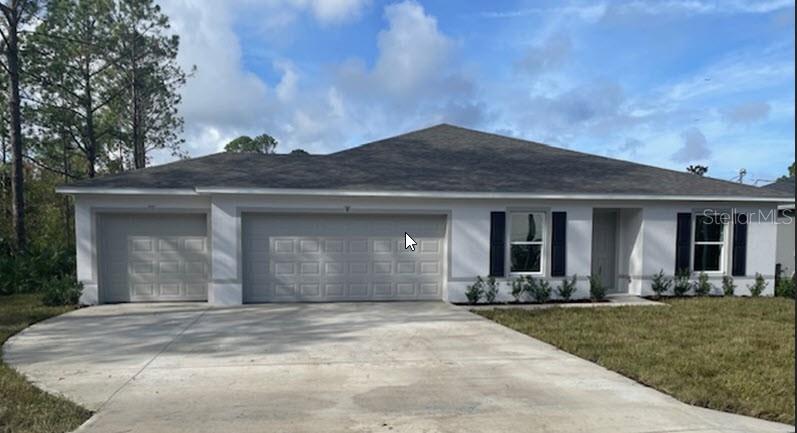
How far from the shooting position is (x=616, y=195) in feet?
38.4

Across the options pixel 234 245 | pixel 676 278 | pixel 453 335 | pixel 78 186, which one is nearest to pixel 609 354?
pixel 453 335

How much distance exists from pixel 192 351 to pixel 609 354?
5662mm

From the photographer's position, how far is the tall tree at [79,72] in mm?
19547

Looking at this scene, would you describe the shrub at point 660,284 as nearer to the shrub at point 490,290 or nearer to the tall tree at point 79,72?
the shrub at point 490,290

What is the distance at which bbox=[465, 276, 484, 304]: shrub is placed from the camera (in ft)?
37.2

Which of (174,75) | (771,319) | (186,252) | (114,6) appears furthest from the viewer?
(174,75)

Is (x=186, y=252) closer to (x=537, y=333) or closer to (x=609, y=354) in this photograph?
(x=537, y=333)

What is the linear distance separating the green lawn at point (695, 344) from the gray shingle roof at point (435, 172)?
9.83 feet

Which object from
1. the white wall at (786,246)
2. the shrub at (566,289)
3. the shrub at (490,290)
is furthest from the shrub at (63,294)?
the white wall at (786,246)

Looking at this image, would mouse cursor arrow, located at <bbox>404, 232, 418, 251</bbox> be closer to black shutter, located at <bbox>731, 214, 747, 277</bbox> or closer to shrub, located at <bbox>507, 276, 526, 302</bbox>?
shrub, located at <bbox>507, 276, 526, 302</bbox>

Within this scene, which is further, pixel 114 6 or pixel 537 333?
pixel 114 6

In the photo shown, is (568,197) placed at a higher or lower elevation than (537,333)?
higher

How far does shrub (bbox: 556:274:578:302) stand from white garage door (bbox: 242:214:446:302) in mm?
2813

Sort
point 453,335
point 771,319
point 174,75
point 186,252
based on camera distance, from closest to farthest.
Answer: point 453,335 < point 771,319 < point 186,252 < point 174,75
